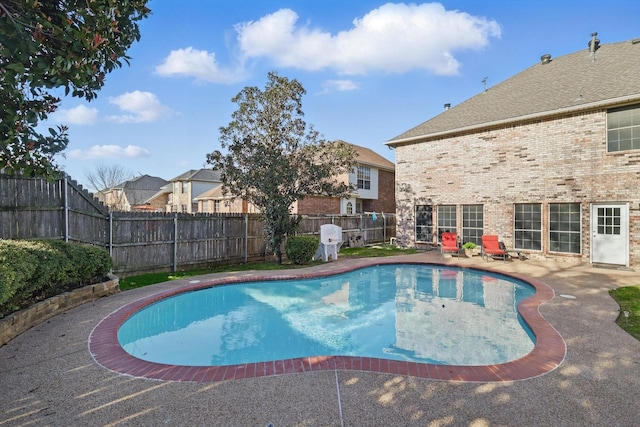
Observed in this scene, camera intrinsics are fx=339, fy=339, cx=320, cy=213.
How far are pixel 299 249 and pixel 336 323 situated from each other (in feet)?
18.2

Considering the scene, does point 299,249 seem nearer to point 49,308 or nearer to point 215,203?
point 49,308

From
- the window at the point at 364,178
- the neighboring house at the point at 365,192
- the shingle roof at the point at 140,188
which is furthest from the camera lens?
the shingle roof at the point at 140,188

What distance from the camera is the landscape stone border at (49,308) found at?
4840 millimetres

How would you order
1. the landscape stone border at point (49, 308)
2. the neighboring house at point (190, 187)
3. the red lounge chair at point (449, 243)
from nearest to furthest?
1. the landscape stone border at point (49, 308)
2. the red lounge chair at point (449, 243)
3. the neighboring house at point (190, 187)

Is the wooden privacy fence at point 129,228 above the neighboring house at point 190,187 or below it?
below

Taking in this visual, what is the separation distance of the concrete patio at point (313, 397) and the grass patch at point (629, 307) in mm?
1216

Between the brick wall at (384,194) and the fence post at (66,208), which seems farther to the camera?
the brick wall at (384,194)

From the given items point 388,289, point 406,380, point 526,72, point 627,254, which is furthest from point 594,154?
point 406,380

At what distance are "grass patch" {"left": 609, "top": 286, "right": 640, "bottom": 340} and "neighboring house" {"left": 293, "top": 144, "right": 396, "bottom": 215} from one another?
16646mm

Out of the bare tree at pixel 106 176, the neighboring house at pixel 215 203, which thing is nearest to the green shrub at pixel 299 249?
the neighboring house at pixel 215 203

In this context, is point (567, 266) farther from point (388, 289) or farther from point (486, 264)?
point (388, 289)

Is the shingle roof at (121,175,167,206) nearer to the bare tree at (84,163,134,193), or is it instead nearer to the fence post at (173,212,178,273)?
the bare tree at (84,163,134,193)

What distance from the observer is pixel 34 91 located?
3.95m

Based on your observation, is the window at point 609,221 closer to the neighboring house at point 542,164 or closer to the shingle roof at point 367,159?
the neighboring house at point 542,164
